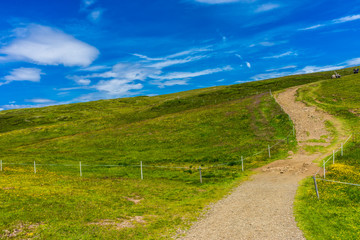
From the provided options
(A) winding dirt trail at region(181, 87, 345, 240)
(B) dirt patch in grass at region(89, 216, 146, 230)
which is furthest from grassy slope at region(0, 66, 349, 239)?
→ (A) winding dirt trail at region(181, 87, 345, 240)

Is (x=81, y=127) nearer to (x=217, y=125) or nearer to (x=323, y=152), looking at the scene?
(x=217, y=125)

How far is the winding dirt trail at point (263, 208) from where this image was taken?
47.5 feet

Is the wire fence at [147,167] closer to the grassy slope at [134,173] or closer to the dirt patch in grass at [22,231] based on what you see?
the grassy slope at [134,173]

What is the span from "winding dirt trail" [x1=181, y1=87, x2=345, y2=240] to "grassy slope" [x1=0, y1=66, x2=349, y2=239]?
1.84 meters

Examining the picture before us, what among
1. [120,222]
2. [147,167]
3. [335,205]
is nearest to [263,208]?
[335,205]

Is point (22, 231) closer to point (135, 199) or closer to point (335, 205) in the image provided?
point (135, 199)

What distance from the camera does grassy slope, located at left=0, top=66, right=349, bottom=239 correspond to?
16328 mm

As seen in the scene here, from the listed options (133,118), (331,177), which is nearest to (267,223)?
(331,177)

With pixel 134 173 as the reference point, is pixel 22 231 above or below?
above

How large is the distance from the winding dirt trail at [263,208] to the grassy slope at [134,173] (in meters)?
1.84

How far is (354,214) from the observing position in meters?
15.8

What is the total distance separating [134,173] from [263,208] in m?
22.8

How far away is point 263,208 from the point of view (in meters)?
18.6

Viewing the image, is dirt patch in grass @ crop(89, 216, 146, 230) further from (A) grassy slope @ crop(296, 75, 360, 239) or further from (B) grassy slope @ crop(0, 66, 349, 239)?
(A) grassy slope @ crop(296, 75, 360, 239)
